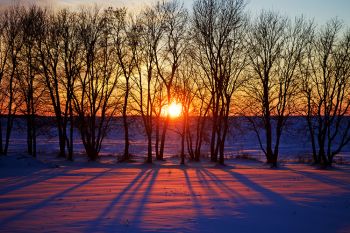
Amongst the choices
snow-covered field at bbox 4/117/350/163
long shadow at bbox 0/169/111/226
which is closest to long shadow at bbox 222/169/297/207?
long shadow at bbox 0/169/111/226

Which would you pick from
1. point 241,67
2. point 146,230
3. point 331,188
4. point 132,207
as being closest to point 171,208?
point 132,207

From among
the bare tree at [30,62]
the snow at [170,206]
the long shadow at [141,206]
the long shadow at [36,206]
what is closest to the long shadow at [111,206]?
the snow at [170,206]

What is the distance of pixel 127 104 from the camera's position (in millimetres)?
35812

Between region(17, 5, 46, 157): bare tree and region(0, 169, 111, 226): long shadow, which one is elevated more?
region(17, 5, 46, 157): bare tree

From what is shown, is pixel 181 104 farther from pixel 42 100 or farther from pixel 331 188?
pixel 331 188

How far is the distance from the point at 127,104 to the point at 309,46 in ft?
55.8

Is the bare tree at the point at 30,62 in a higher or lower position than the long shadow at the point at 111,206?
higher

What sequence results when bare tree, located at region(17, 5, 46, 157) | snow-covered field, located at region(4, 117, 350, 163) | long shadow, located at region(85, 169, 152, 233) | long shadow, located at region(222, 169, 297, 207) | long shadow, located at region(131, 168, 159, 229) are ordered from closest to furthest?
long shadow, located at region(85, 169, 152, 233) → long shadow, located at region(131, 168, 159, 229) → long shadow, located at region(222, 169, 297, 207) → bare tree, located at region(17, 5, 46, 157) → snow-covered field, located at region(4, 117, 350, 163)

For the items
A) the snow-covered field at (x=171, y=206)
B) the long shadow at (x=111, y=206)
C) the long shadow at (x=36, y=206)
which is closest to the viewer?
the long shadow at (x=111, y=206)

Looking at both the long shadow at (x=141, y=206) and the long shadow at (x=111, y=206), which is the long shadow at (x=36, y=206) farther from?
the long shadow at (x=141, y=206)

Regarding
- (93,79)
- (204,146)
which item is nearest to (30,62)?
(93,79)

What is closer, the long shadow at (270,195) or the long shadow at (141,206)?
the long shadow at (141,206)

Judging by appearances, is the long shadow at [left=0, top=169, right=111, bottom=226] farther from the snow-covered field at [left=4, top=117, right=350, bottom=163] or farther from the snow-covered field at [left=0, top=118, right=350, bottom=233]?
the snow-covered field at [left=4, top=117, right=350, bottom=163]

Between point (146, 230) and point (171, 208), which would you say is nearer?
point (146, 230)
